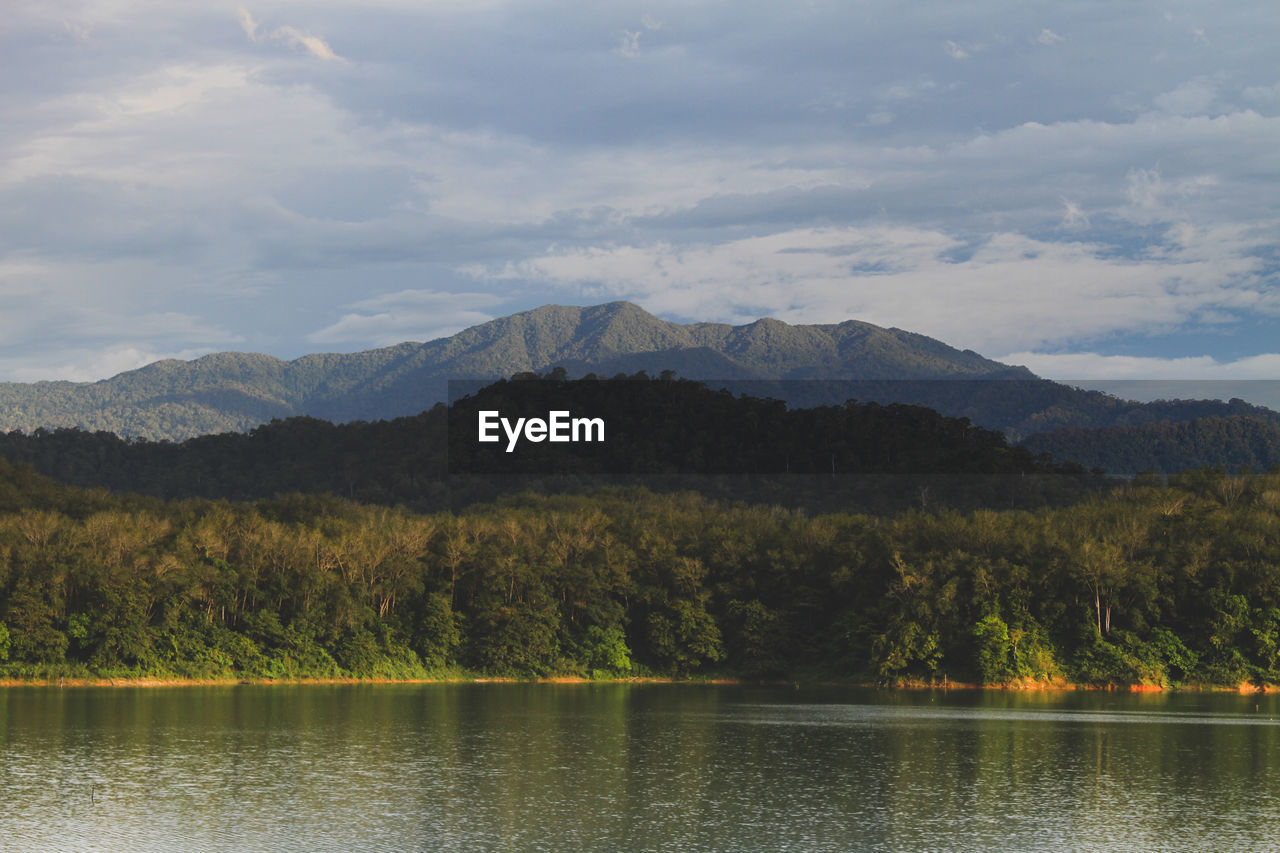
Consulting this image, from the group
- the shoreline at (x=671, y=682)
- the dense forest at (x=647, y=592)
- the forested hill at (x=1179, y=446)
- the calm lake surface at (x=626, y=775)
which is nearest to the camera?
the calm lake surface at (x=626, y=775)

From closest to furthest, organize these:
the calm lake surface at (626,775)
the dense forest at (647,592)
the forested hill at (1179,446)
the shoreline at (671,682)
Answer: the calm lake surface at (626,775)
the shoreline at (671,682)
the dense forest at (647,592)
the forested hill at (1179,446)

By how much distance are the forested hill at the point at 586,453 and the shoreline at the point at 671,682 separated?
28.4m

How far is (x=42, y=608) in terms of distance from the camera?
6462 cm

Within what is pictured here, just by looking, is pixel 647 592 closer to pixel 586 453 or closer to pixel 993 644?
pixel 993 644

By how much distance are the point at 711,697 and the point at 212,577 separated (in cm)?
2882

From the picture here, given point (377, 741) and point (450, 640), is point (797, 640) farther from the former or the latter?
point (377, 741)

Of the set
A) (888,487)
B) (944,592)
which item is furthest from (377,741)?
(888,487)

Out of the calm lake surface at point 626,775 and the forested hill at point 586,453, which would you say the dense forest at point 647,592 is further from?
the forested hill at point 586,453

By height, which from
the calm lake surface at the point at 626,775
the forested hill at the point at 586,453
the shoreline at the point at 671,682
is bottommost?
the shoreline at the point at 671,682

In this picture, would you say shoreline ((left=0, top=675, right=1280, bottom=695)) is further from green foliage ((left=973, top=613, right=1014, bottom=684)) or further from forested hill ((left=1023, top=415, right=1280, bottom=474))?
forested hill ((left=1023, top=415, right=1280, bottom=474))

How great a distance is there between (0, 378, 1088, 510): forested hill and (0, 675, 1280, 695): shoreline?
93.0 ft

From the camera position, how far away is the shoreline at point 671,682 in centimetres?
6538

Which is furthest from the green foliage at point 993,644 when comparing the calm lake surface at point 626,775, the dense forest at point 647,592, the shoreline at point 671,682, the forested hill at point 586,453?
the forested hill at point 586,453

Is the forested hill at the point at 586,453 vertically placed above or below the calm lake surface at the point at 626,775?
above
